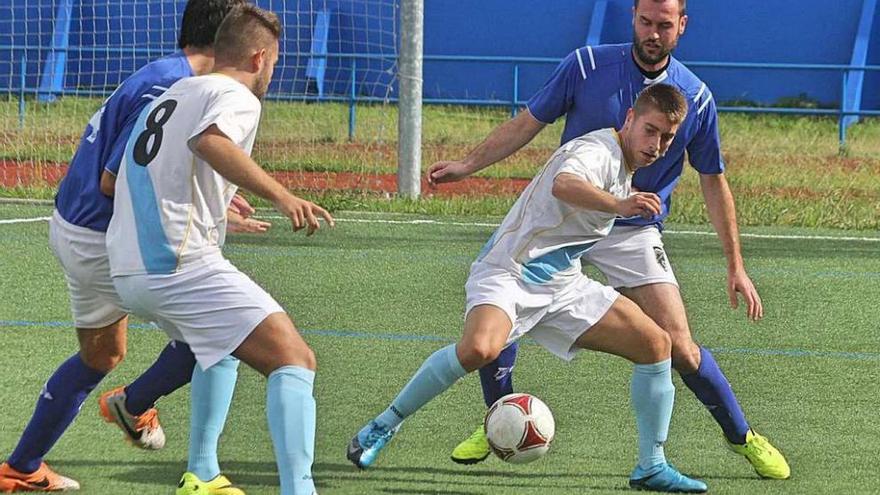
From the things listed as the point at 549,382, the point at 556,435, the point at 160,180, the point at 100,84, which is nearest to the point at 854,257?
the point at 549,382

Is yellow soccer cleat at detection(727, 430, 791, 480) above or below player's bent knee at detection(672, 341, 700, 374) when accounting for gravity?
below

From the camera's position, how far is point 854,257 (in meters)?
11.8

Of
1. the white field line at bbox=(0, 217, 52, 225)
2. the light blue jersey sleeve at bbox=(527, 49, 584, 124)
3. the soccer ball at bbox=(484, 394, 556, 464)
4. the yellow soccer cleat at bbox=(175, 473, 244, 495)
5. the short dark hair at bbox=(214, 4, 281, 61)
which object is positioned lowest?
the white field line at bbox=(0, 217, 52, 225)

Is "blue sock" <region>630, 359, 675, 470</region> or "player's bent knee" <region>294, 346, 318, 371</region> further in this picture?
"blue sock" <region>630, 359, 675, 470</region>

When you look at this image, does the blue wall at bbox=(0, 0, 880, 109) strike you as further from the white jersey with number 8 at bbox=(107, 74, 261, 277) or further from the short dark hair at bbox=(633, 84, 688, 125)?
the white jersey with number 8 at bbox=(107, 74, 261, 277)

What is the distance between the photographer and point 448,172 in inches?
243

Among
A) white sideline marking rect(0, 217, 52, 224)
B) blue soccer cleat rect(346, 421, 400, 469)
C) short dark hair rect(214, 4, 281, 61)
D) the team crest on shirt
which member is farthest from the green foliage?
short dark hair rect(214, 4, 281, 61)

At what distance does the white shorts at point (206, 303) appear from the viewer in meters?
4.74

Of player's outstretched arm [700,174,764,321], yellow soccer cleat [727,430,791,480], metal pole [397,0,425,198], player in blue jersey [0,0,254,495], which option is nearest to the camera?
player in blue jersey [0,0,254,495]

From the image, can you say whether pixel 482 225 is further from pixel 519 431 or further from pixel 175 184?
pixel 175 184

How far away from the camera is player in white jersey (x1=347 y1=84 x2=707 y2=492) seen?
17.8ft

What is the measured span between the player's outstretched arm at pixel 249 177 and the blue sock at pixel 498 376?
170cm

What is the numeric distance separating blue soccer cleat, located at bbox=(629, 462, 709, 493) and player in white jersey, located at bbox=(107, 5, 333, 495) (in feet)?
4.59

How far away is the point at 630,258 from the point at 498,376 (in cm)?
68
